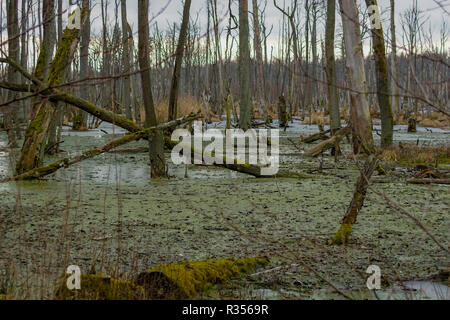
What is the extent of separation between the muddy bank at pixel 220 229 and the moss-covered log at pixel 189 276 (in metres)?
0.10

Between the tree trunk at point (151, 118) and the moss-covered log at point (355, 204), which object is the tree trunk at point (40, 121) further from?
the moss-covered log at point (355, 204)

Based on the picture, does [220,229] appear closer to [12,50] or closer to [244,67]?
[12,50]

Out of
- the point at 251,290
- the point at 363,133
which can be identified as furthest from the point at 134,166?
the point at 251,290

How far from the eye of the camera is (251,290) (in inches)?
120

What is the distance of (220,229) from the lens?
193 inches

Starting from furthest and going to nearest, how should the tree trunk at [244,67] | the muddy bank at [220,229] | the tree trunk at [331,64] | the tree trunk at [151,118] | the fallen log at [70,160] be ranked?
the tree trunk at [244,67] < the tree trunk at [331,64] < the tree trunk at [151,118] < the fallen log at [70,160] < the muddy bank at [220,229]

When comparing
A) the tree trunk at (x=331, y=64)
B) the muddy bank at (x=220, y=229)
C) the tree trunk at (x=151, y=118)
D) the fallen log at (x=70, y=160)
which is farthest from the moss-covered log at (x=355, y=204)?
the tree trunk at (x=331, y=64)

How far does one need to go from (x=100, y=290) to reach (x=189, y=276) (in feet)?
1.98

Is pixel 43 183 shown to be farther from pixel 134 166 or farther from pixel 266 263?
pixel 266 263

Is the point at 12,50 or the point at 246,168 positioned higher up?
the point at 12,50

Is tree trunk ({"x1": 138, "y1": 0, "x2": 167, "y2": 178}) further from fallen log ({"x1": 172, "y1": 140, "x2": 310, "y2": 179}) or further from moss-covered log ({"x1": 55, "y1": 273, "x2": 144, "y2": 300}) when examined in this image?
moss-covered log ({"x1": 55, "y1": 273, "x2": 144, "y2": 300})

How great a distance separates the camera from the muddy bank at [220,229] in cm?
331

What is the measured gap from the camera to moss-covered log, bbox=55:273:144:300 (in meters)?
2.63

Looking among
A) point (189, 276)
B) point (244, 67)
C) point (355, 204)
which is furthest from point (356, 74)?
point (189, 276)
